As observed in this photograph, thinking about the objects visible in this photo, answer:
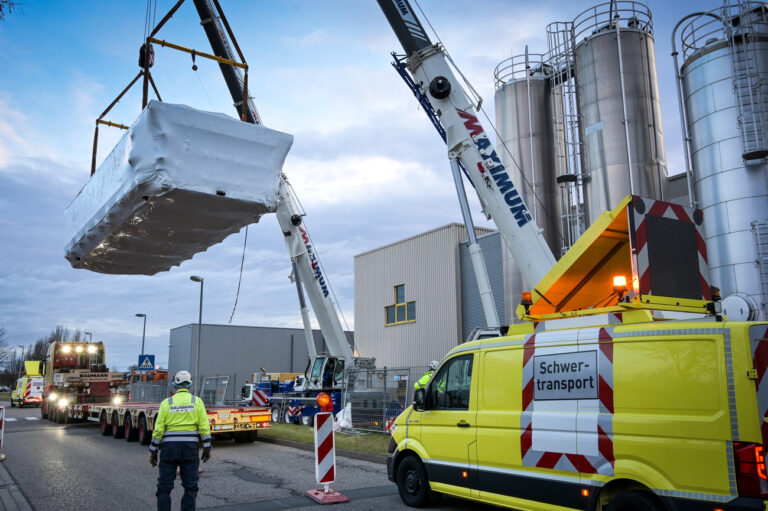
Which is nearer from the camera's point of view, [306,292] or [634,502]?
[634,502]

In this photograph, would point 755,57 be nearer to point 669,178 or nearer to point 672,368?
point 669,178

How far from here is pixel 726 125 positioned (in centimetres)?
1203

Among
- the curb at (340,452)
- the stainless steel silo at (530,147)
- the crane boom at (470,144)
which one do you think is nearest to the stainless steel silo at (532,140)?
the stainless steel silo at (530,147)

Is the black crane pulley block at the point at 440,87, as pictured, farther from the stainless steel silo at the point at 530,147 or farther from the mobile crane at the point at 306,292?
the mobile crane at the point at 306,292

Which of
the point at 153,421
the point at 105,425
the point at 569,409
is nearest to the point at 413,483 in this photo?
the point at 569,409

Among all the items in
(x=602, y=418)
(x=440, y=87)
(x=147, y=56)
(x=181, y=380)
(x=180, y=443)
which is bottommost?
(x=180, y=443)

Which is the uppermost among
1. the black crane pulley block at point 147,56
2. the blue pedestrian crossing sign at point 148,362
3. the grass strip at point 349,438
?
the black crane pulley block at point 147,56

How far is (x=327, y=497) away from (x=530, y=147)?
11863mm

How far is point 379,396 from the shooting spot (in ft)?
54.0

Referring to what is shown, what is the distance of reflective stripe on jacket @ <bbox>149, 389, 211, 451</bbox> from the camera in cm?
668

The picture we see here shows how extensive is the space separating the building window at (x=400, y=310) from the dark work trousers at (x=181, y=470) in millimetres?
19050

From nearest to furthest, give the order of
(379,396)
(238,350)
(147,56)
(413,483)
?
1. (413,483)
2. (147,56)
3. (379,396)
4. (238,350)

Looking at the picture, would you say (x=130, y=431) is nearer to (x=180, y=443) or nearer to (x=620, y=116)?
(x=180, y=443)

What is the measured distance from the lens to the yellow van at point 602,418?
15.1 feet
